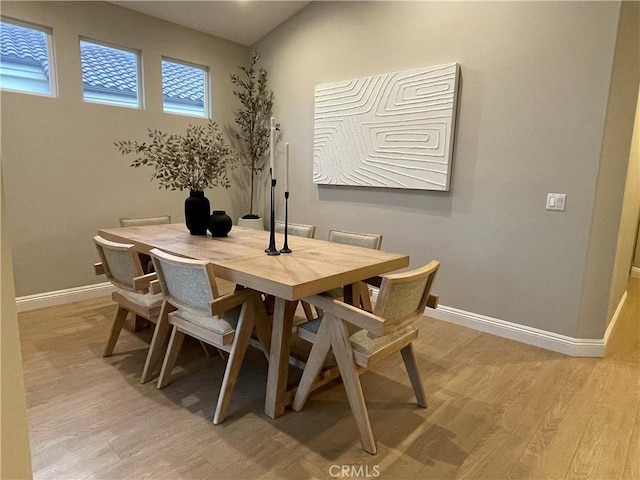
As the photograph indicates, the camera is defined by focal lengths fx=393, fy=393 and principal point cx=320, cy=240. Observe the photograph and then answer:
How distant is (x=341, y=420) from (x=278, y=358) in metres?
0.45

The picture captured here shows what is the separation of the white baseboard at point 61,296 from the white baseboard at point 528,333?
309 centimetres

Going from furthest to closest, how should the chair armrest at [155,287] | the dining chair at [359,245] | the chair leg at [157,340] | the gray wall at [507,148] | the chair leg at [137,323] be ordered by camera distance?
1. the chair leg at [137,323]
2. the gray wall at [507,148]
3. the dining chair at [359,245]
4. the chair leg at [157,340]
5. the chair armrest at [155,287]

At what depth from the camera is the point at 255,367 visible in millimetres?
2506

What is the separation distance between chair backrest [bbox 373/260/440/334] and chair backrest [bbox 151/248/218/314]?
2.50 ft

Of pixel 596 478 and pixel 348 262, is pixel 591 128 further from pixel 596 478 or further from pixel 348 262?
pixel 596 478

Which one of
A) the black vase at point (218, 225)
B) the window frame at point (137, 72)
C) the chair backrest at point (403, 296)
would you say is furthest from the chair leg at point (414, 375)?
the window frame at point (137, 72)

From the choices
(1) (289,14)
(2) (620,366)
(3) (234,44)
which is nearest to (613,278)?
(2) (620,366)

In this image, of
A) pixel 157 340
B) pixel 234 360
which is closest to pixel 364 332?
pixel 234 360

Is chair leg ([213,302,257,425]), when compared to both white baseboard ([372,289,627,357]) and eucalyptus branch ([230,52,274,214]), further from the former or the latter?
eucalyptus branch ([230,52,274,214])

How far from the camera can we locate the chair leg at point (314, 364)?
1870mm

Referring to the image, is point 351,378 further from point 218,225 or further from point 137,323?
point 137,323

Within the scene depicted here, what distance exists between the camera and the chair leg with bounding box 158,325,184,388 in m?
2.20

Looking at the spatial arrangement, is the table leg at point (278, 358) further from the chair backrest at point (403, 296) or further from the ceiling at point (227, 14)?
the ceiling at point (227, 14)

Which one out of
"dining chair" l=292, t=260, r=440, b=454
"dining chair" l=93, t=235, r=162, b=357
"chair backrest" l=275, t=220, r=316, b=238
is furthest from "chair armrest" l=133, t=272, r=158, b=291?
"chair backrest" l=275, t=220, r=316, b=238
